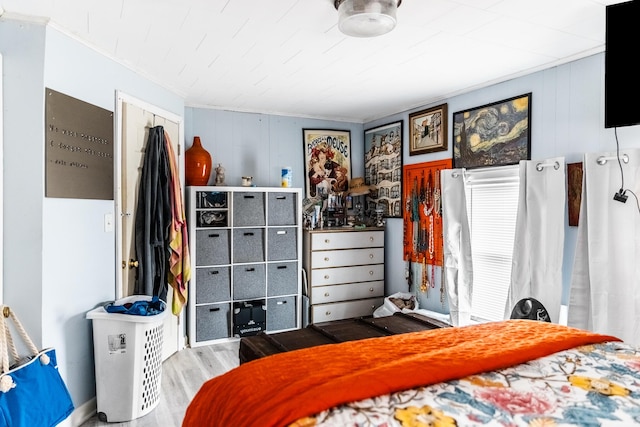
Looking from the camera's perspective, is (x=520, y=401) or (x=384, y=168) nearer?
(x=520, y=401)

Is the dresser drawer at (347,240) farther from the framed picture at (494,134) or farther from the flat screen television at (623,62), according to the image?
the flat screen television at (623,62)

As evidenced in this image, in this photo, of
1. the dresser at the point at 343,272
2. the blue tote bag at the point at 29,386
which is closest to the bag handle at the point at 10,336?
the blue tote bag at the point at 29,386

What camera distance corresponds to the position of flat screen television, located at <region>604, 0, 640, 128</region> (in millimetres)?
1908

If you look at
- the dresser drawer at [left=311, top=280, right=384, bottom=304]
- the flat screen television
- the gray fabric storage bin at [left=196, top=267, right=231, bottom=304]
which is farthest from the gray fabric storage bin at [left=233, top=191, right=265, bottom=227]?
the flat screen television

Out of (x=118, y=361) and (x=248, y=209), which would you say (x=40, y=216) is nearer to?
(x=118, y=361)

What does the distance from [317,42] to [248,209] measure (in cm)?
194

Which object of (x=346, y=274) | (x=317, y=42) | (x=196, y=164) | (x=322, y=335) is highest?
(x=317, y=42)

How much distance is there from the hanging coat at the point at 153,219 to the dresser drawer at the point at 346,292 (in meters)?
1.68

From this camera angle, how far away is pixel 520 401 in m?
1.14

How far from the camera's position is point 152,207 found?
3.09 m

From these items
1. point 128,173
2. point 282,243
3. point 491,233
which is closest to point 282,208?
point 282,243

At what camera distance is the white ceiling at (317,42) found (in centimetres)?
210

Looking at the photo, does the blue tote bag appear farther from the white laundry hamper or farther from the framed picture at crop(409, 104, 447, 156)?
the framed picture at crop(409, 104, 447, 156)

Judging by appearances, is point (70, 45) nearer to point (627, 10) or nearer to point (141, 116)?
point (141, 116)
